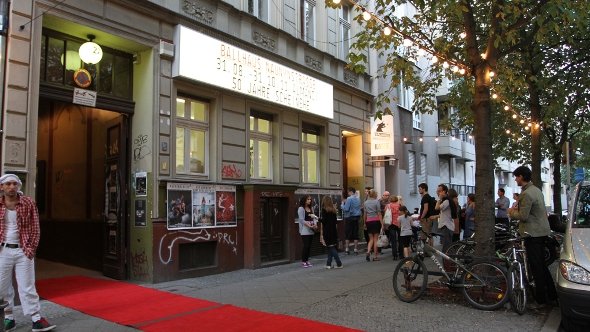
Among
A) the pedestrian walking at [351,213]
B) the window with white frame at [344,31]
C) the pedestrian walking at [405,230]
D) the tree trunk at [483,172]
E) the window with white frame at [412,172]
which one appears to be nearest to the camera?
the tree trunk at [483,172]

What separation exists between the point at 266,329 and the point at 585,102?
14.3 metres

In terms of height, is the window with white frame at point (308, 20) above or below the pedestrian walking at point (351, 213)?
above

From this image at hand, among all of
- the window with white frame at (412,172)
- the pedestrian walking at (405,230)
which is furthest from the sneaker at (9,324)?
the window with white frame at (412,172)

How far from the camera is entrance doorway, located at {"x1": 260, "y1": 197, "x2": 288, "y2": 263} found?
1251 centimetres

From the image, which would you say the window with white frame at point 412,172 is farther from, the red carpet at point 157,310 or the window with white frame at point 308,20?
the red carpet at point 157,310

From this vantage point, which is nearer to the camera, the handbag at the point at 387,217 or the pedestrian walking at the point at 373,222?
the pedestrian walking at the point at 373,222

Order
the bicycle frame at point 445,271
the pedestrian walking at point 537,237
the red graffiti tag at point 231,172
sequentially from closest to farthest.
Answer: the pedestrian walking at point 537,237 → the bicycle frame at point 445,271 → the red graffiti tag at point 231,172

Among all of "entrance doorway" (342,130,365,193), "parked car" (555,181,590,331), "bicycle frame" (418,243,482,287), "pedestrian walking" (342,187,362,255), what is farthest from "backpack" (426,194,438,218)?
"entrance doorway" (342,130,365,193)

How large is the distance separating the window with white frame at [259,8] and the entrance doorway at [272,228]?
4.86 metres

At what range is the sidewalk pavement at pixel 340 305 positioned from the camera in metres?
6.45

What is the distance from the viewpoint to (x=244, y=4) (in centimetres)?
1257

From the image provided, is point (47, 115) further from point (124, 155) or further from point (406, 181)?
point (406, 181)

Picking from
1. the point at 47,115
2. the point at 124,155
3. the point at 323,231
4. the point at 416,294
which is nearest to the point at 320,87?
the point at 323,231

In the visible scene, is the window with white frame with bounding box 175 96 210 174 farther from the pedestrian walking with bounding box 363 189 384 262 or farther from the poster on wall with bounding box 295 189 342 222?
the pedestrian walking with bounding box 363 189 384 262
